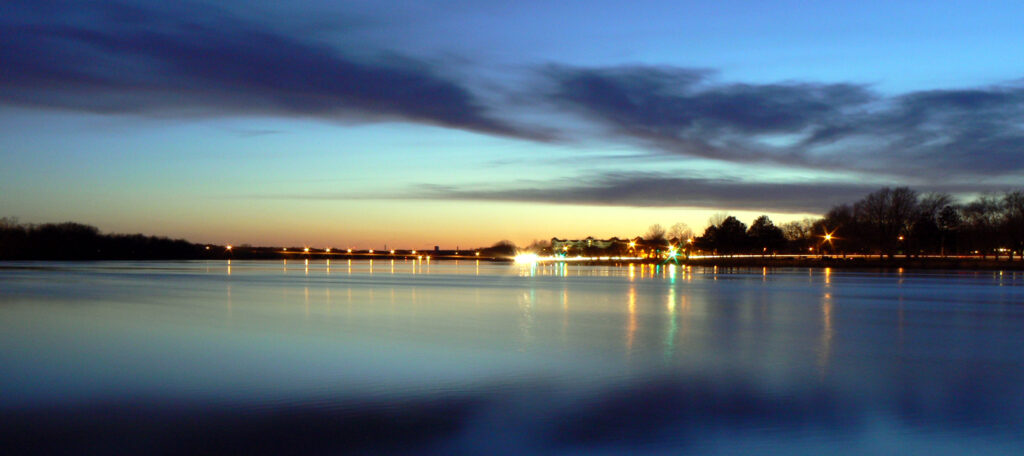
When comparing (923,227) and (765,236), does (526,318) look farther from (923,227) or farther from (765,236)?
(765,236)

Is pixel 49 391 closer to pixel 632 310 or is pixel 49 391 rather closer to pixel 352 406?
pixel 352 406

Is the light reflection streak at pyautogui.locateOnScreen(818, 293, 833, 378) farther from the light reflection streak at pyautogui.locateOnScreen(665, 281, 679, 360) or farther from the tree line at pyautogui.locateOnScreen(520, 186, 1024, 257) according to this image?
the tree line at pyautogui.locateOnScreen(520, 186, 1024, 257)

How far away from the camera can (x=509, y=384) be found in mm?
11195

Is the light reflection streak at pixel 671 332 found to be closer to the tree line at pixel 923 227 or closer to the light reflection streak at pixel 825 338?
the light reflection streak at pixel 825 338

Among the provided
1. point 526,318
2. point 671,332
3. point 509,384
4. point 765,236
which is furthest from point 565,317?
point 765,236

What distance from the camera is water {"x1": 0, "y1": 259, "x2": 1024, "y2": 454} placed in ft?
26.3

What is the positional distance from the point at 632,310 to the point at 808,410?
51.6 ft

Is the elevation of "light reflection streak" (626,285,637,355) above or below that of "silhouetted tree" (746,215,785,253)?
below

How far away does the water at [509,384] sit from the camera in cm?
802

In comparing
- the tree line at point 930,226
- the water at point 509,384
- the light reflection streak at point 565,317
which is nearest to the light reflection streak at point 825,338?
the water at point 509,384

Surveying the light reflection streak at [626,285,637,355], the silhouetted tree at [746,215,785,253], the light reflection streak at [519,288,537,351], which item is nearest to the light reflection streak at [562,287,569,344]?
the light reflection streak at [519,288,537,351]

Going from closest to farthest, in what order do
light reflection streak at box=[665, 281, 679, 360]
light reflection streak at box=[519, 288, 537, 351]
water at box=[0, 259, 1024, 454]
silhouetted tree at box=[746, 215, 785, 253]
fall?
water at box=[0, 259, 1024, 454], light reflection streak at box=[665, 281, 679, 360], light reflection streak at box=[519, 288, 537, 351], silhouetted tree at box=[746, 215, 785, 253]

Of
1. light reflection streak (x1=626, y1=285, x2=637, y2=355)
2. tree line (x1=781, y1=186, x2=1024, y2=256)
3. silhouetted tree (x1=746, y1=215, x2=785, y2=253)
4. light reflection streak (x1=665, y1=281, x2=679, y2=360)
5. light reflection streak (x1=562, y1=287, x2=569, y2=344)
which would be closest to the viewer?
light reflection streak (x1=665, y1=281, x2=679, y2=360)

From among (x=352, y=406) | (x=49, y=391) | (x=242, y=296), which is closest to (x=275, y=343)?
(x=49, y=391)
